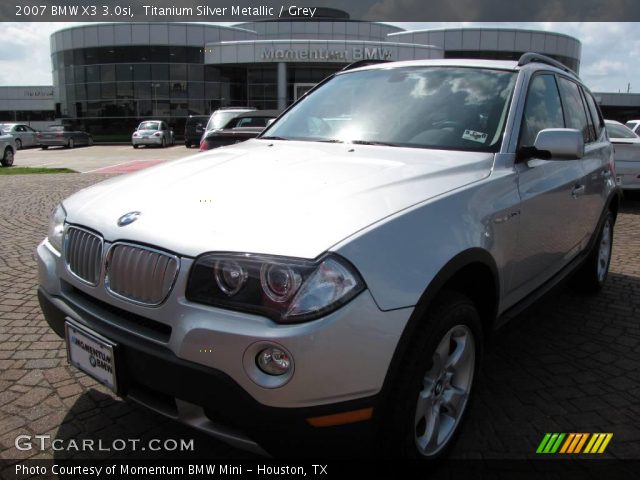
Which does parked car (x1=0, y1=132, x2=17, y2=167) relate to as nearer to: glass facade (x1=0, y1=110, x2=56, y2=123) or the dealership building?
the dealership building

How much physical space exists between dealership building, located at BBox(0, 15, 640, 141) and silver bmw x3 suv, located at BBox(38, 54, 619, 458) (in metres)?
33.6

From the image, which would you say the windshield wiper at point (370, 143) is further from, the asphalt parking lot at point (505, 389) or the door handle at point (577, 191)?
the door handle at point (577, 191)

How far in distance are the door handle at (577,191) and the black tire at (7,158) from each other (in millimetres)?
20048

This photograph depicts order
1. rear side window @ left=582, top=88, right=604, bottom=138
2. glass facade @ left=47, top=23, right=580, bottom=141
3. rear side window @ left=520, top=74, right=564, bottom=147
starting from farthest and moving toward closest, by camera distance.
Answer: glass facade @ left=47, top=23, right=580, bottom=141 → rear side window @ left=582, top=88, right=604, bottom=138 → rear side window @ left=520, top=74, right=564, bottom=147

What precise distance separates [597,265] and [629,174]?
5.83 m

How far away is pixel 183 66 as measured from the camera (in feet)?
122

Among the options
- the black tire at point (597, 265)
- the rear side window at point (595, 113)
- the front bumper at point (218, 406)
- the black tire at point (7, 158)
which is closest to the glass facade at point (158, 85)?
the black tire at point (7, 158)

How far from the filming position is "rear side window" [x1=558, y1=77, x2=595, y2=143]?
3873 millimetres

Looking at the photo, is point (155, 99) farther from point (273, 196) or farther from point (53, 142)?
point (273, 196)

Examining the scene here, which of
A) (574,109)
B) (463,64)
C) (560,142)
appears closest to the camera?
(560,142)

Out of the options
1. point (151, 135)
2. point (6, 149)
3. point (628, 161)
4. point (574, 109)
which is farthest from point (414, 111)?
point (151, 135)

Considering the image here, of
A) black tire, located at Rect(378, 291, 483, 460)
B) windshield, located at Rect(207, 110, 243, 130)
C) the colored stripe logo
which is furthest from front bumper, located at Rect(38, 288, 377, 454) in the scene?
windshield, located at Rect(207, 110, 243, 130)

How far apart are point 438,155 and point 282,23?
45.3 m

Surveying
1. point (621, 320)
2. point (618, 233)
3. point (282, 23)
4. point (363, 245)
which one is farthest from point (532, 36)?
point (363, 245)
